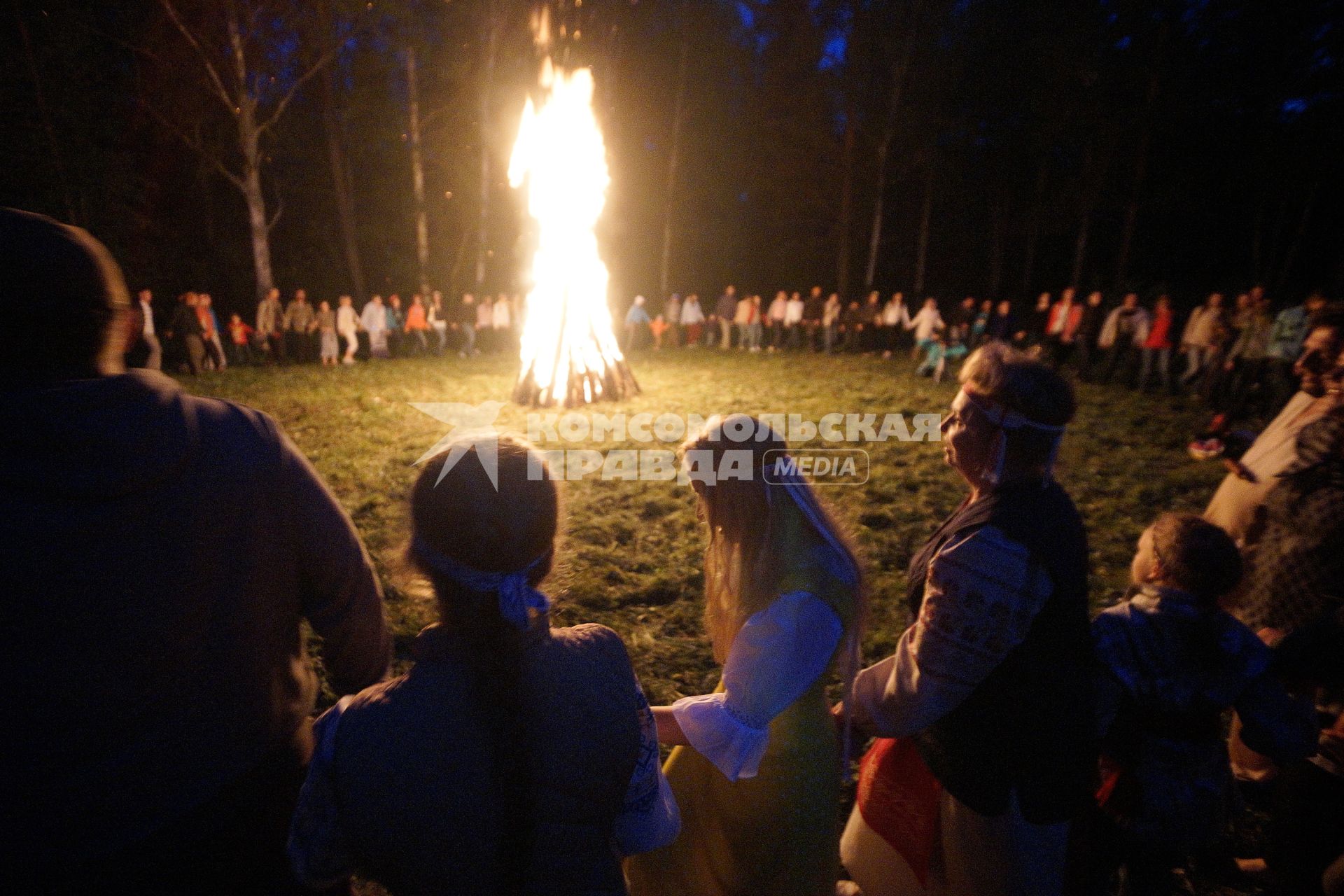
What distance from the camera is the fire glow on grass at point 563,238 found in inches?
405

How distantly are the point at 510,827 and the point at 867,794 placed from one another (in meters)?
1.37

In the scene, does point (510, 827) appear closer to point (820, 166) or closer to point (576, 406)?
point (576, 406)

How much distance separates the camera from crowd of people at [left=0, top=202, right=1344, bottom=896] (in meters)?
1.22

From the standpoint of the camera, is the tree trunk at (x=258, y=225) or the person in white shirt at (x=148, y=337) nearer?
the person in white shirt at (x=148, y=337)

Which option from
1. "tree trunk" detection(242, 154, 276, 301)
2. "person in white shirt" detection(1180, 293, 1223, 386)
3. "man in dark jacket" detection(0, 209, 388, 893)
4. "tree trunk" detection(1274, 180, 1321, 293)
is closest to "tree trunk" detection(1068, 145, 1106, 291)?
"tree trunk" detection(1274, 180, 1321, 293)

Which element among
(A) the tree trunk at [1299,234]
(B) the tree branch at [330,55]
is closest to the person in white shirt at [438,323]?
(B) the tree branch at [330,55]

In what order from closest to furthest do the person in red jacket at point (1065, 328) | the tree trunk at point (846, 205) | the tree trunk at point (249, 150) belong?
the person in red jacket at point (1065, 328)
the tree trunk at point (249, 150)
the tree trunk at point (846, 205)

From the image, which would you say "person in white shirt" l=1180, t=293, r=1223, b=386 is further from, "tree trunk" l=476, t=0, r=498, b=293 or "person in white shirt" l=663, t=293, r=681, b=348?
"tree trunk" l=476, t=0, r=498, b=293

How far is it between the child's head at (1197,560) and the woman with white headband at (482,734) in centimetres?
168

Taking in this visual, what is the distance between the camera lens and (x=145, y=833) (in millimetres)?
1371

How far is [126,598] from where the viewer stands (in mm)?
1286

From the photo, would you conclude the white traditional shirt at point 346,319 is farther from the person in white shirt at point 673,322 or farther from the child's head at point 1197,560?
the child's head at point 1197,560

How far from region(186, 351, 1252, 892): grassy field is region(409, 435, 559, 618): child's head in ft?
0.25

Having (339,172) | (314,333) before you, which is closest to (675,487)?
(314,333)
